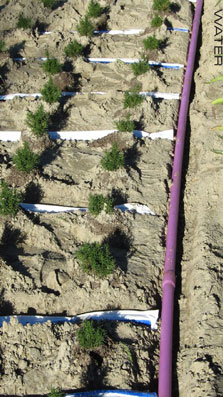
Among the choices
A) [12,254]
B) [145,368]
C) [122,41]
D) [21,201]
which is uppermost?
[122,41]

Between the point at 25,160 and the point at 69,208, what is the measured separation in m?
0.69

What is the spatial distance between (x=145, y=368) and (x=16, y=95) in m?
4.04

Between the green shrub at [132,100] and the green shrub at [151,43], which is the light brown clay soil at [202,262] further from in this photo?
the green shrub at [151,43]

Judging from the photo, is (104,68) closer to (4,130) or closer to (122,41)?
(122,41)

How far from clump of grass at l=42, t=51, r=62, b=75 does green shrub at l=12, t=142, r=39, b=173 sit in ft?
6.24

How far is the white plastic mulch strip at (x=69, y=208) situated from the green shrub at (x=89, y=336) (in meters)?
1.46

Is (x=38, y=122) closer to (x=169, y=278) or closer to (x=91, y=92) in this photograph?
(x=91, y=92)

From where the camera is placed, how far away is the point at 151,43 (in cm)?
677

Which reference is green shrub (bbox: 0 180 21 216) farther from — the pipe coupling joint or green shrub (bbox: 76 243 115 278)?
the pipe coupling joint

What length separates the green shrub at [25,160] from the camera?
487 centimetres

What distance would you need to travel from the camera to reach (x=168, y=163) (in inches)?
203

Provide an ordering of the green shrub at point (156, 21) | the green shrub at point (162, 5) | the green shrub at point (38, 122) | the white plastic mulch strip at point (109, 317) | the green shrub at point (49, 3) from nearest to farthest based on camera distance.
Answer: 1. the white plastic mulch strip at point (109, 317)
2. the green shrub at point (38, 122)
3. the green shrub at point (156, 21)
4. the green shrub at point (162, 5)
5. the green shrub at point (49, 3)

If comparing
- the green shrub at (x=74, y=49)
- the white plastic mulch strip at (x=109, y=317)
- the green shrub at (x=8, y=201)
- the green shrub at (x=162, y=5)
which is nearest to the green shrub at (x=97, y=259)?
the white plastic mulch strip at (x=109, y=317)

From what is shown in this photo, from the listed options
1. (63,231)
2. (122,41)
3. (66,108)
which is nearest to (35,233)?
(63,231)
